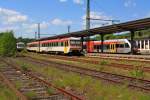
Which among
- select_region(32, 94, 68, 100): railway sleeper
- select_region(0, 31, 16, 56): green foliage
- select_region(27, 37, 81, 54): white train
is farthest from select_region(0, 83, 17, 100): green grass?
select_region(0, 31, 16, 56): green foliage

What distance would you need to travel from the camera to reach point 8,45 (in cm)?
5641

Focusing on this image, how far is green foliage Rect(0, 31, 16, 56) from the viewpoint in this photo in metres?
56.0

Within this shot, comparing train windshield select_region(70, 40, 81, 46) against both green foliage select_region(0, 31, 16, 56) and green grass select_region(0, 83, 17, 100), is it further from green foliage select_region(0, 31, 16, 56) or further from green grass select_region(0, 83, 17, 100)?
green grass select_region(0, 83, 17, 100)

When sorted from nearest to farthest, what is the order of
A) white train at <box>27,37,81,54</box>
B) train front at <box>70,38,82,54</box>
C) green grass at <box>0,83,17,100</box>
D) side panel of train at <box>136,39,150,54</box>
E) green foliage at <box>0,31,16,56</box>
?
green grass at <box>0,83,17,100</box> → white train at <box>27,37,81,54</box> → train front at <box>70,38,82,54</box> → green foliage at <box>0,31,16,56</box> → side panel of train at <box>136,39,150,54</box>

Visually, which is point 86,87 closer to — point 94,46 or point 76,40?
point 76,40

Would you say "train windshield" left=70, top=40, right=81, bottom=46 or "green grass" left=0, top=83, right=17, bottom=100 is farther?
"train windshield" left=70, top=40, right=81, bottom=46

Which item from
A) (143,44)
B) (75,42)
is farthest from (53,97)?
(143,44)

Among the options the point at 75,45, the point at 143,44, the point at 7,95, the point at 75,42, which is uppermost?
the point at 75,42

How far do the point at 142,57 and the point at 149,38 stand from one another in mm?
30782

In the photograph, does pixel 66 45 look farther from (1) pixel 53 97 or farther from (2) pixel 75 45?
(1) pixel 53 97

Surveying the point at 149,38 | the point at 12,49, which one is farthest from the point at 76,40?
the point at 149,38

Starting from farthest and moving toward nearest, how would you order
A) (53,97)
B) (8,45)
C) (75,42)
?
(8,45) < (75,42) < (53,97)

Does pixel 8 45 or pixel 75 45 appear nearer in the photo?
pixel 75 45

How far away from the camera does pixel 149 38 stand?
2660 inches
